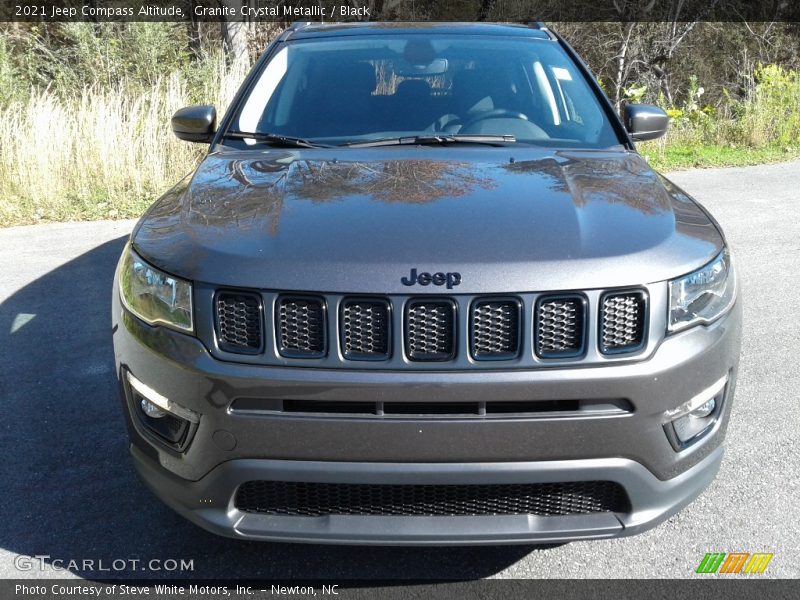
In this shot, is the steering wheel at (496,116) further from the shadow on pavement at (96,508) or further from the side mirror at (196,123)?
the shadow on pavement at (96,508)

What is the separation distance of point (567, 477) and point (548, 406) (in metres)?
0.19

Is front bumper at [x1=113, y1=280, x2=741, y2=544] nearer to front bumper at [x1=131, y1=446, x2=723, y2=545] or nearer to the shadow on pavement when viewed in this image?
front bumper at [x1=131, y1=446, x2=723, y2=545]

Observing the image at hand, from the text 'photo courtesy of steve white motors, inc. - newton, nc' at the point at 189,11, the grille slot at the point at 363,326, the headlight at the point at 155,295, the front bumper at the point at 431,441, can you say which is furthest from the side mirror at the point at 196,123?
the text 'photo courtesy of steve white motors, inc. - newton, nc' at the point at 189,11

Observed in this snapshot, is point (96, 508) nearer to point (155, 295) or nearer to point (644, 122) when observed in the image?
point (155, 295)

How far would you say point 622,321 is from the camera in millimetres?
2113

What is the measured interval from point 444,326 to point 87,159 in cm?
718

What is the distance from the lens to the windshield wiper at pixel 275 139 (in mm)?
3250

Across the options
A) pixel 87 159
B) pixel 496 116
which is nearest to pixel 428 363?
pixel 496 116

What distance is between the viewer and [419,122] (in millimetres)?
3414

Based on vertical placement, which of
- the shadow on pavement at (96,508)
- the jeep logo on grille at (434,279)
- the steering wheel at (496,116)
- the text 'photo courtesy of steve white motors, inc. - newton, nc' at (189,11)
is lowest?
the shadow on pavement at (96,508)

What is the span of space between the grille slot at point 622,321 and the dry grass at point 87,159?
20.3ft

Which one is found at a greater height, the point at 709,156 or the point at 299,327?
the point at 299,327

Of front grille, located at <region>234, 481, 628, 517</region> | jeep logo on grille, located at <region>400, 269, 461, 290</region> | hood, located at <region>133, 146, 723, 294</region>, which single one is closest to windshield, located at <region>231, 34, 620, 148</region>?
hood, located at <region>133, 146, 723, 294</region>

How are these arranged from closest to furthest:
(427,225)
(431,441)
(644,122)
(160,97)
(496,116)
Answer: (431,441) < (427,225) < (496,116) < (644,122) < (160,97)
